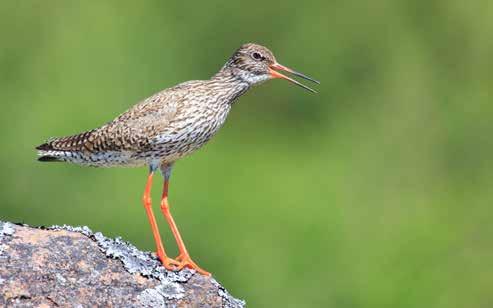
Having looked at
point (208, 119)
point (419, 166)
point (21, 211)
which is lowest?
point (21, 211)

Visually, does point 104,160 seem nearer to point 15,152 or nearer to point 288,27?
point 15,152

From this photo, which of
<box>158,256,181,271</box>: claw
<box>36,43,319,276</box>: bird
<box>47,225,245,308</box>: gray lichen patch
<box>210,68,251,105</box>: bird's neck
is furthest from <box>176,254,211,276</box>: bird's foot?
<box>210,68,251,105</box>: bird's neck

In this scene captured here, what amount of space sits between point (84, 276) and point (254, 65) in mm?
3984

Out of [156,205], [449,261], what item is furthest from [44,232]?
[449,261]

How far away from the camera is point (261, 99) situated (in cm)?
2597

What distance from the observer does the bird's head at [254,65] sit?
12891 millimetres

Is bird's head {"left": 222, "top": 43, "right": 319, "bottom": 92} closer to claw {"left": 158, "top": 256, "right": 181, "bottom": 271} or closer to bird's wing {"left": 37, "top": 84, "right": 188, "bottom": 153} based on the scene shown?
bird's wing {"left": 37, "top": 84, "right": 188, "bottom": 153}

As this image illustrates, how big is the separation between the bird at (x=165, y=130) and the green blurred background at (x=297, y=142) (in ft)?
21.8

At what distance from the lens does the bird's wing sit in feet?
39.4

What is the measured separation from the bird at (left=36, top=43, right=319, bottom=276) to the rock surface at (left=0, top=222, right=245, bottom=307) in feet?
4.48

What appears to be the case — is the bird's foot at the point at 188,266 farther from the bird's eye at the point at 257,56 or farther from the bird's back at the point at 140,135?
the bird's eye at the point at 257,56

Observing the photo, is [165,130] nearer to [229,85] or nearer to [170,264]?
[229,85]

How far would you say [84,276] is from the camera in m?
9.66

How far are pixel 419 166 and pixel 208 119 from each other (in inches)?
518
